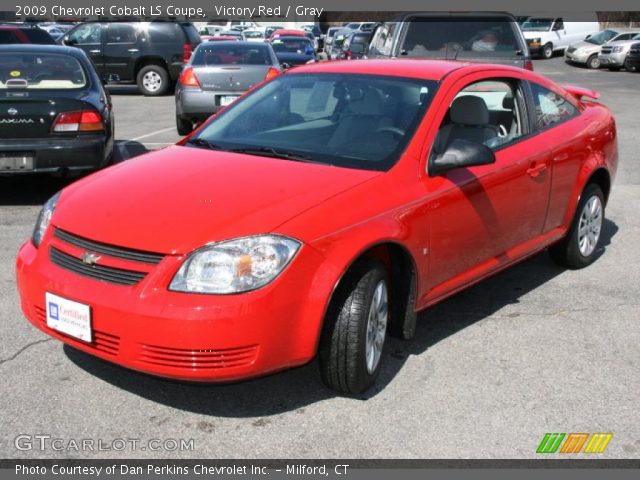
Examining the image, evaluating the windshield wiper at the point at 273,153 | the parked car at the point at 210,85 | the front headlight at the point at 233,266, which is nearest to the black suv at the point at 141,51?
the parked car at the point at 210,85

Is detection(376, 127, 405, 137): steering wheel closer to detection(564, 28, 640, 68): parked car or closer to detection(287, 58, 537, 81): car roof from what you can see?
detection(287, 58, 537, 81): car roof

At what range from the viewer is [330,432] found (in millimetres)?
3635

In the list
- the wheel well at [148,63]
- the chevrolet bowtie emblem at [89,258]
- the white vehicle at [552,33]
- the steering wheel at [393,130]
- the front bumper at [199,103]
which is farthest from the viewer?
the white vehicle at [552,33]

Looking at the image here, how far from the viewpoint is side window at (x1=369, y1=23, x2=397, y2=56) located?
35.3 feet

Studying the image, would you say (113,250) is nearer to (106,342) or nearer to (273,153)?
(106,342)

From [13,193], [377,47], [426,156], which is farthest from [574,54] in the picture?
[426,156]

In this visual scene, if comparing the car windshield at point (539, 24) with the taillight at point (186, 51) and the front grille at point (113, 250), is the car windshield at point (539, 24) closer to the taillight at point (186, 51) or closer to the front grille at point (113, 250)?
the taillight at point (186, 51)

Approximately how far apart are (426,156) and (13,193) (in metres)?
5.54

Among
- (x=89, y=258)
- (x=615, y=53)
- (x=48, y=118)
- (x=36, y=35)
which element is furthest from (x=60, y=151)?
(x=615, y=53)

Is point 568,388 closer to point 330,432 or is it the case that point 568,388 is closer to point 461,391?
point 461,391

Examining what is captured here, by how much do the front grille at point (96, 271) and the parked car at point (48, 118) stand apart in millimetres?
4037

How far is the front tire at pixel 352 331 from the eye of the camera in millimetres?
3742

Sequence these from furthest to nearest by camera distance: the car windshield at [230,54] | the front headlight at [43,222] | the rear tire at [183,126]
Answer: the car windshield at [230,54] < the rear tire at [183,126] < the front headlight at [43,222]

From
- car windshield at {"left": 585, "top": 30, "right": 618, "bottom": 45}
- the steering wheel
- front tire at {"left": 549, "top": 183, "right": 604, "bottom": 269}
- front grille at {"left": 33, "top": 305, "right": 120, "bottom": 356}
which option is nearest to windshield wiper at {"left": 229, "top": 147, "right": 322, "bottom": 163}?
the steering wheel
